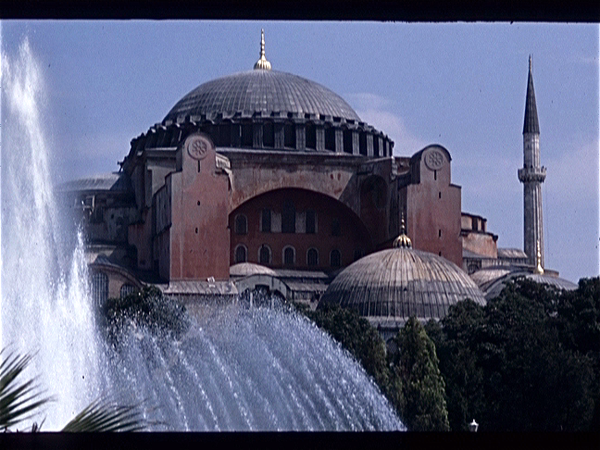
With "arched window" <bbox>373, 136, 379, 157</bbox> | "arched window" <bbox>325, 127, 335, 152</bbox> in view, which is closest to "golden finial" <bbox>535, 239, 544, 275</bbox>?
"arched window" <bbox>373, 136, 379, 157</bbox>

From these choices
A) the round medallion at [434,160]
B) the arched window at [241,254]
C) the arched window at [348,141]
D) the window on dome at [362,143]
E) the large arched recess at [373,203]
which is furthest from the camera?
the window on dome at [362,143]

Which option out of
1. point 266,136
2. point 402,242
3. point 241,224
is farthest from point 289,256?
point 402,242

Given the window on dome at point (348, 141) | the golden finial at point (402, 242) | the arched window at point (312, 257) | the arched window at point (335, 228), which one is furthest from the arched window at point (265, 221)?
the golden finial at point (402, 242)

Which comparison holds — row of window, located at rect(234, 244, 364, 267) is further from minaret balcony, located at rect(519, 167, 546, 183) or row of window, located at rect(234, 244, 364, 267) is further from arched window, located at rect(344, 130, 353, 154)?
minaret balcony, located at rect(519, 167, 546, 183)

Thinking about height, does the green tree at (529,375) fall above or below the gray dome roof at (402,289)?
below

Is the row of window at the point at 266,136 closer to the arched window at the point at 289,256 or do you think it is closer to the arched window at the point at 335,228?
the arched window at the point at 335,228

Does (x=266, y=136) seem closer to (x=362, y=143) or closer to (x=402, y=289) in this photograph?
(x=362, y=143)

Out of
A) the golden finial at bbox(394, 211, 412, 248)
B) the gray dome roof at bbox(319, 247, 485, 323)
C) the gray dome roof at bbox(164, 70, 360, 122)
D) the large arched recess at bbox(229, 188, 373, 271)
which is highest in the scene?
the gray dome roof at bbox(164, 70, 360, 122)
